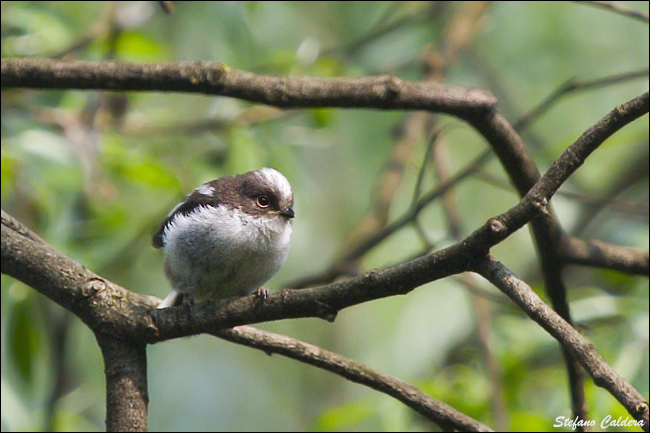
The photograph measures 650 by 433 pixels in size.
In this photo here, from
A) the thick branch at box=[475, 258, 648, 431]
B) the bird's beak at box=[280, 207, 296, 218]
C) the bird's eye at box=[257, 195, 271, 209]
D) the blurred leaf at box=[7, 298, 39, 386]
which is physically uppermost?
the bird's eye at box=[257, 195, 271, 209]

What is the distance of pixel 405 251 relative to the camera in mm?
4805

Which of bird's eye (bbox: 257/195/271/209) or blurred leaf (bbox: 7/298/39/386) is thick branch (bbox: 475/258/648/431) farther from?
blurred leaf (bbox: 7/298/39/386)

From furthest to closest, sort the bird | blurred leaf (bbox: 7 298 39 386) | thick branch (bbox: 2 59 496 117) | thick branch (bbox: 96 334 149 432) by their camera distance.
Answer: blurred leaf (bbox: 7 298 39 386), the bird, thick branch (bbox: 2 59 496 117), thick branch (bbox: 96 334 149 432)

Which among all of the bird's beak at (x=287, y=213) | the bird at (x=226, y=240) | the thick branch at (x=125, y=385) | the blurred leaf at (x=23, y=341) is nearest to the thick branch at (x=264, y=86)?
the bird at (x=226, y=240)

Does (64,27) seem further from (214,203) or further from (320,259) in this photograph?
(320,259)

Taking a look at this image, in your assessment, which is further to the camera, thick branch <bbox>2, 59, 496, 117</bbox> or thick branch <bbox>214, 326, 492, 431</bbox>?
thick branch <bbox>2, 59, 496, 117</bbox>

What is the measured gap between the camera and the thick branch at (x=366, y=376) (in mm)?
2594

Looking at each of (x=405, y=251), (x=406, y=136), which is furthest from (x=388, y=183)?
(x=405, y=251)

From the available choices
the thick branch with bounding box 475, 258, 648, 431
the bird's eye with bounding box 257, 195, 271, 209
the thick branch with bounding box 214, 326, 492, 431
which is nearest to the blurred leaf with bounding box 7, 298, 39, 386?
the bird's eye with bounding box 257, 195, 271, 209

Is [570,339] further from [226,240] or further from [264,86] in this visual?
[226,240]

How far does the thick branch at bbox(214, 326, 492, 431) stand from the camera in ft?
8.51

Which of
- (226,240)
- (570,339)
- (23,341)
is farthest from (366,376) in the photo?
(23,341)

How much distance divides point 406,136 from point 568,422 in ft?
10.6

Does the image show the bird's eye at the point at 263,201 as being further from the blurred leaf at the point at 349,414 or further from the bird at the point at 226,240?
the blurred leaf at the point at 349,414
